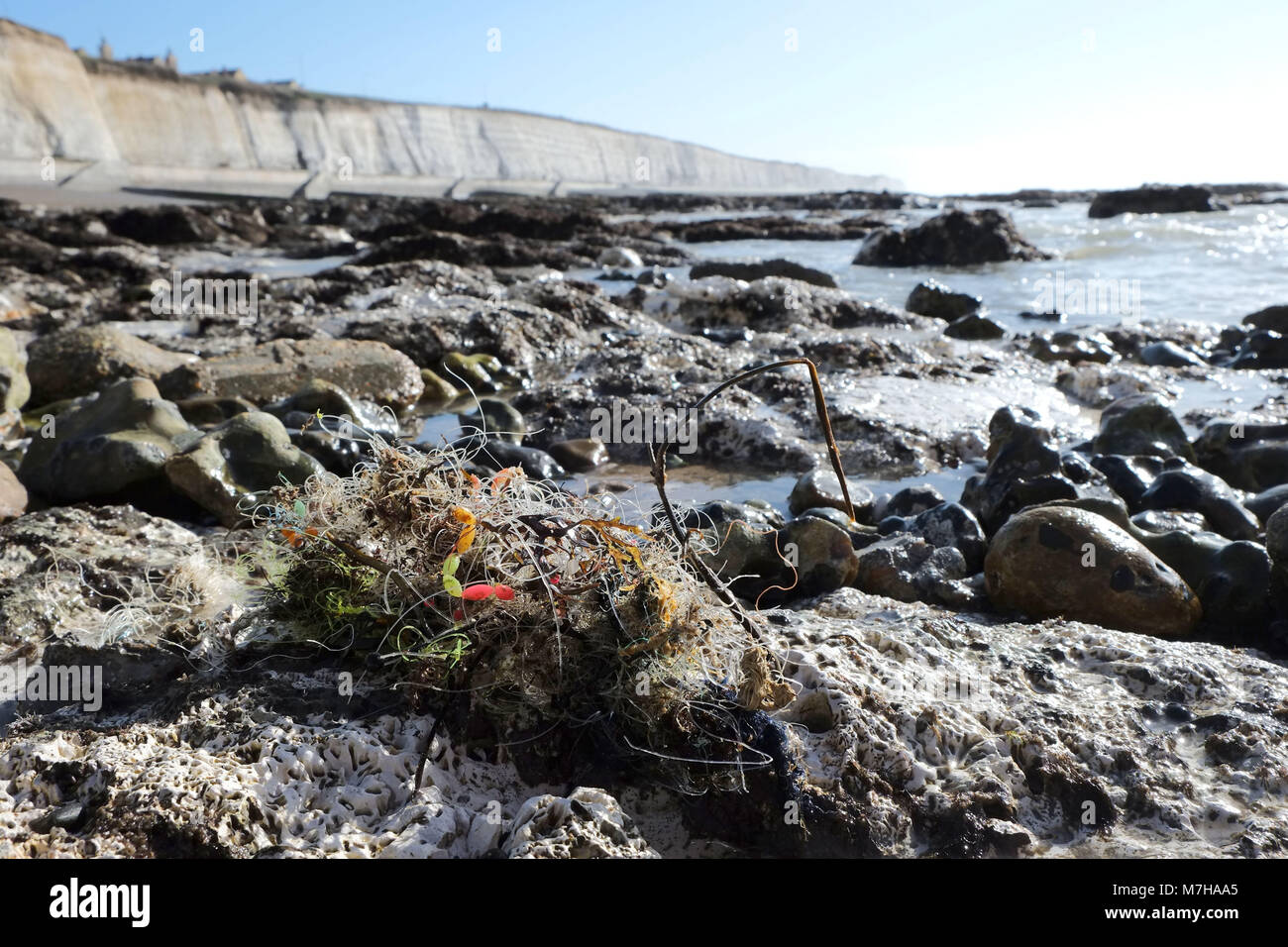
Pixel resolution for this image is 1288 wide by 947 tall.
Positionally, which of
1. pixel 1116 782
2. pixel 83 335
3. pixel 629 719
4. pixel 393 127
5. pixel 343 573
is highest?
pixel 393 127

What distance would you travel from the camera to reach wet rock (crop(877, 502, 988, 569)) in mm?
3861

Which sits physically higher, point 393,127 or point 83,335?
point 393,127

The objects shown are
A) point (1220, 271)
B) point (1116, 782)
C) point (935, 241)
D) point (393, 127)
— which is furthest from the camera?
point (393, 127)

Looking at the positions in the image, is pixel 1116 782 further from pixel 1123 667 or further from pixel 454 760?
pixel 454 760

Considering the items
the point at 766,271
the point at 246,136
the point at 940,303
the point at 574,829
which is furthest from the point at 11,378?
the point at 246,136

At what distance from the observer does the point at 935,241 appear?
17953 millimetres

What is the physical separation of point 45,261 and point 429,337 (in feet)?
27.8

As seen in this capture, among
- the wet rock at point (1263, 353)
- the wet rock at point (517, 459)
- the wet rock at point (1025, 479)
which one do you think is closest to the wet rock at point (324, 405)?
the wet rock at point (517, 459)

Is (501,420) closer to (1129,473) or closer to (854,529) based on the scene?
(854,529)

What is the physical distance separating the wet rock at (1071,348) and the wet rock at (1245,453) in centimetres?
363

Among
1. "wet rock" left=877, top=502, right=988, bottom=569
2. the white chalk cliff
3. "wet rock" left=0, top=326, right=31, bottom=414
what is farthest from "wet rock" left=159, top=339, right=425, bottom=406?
the white chalk cliff

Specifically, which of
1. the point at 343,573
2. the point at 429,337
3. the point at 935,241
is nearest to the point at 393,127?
the point at 935,241

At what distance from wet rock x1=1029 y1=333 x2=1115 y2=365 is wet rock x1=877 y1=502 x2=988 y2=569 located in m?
5.74
